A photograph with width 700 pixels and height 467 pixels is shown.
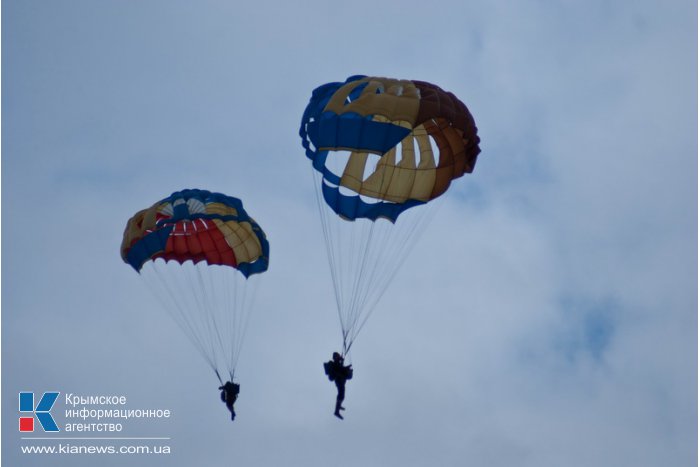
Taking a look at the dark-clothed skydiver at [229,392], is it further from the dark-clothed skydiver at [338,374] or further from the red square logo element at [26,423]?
the red square logo element at [26,423]

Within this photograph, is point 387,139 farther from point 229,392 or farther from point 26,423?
point 26,423

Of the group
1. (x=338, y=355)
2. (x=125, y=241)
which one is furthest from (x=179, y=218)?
(x=338, y=355)

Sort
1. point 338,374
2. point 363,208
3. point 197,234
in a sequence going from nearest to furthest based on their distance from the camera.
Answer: point 338,374, point 363,208, point 197,234

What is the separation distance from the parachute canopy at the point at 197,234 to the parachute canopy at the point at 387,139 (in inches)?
113

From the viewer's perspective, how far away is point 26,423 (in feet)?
102

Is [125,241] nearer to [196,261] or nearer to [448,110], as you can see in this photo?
[196,261]

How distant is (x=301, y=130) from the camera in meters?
27.0

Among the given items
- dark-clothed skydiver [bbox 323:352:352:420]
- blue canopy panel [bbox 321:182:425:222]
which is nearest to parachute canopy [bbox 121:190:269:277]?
blue canopy panel [bbox 321:182:425:222]

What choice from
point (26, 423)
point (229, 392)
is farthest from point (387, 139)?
point (26, 423)

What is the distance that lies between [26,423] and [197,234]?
635cm

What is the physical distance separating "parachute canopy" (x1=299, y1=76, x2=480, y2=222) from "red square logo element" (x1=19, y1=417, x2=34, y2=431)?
31.9 ft

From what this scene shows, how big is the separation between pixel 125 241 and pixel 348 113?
6537 millimetres

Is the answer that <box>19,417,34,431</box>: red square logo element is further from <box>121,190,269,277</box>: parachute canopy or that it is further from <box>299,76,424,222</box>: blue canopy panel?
<box>299,76,424,222</box>: blue canopy panel

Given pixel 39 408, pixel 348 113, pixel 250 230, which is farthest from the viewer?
pixel 39 408
